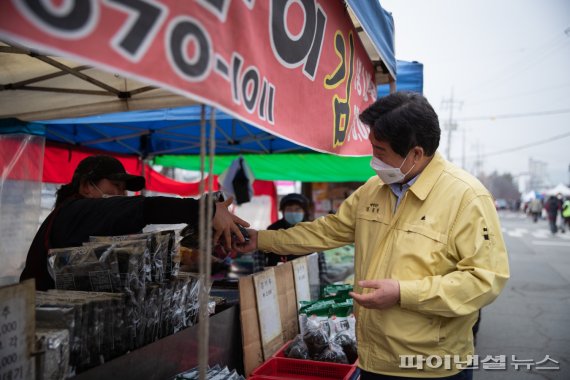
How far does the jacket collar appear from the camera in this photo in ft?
5.99

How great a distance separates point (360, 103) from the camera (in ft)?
9.04

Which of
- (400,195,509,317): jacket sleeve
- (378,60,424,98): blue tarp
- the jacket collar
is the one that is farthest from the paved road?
the jacket collar

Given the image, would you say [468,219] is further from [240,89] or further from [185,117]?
[185,117]

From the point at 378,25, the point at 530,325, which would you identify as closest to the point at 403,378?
the point at 378,25

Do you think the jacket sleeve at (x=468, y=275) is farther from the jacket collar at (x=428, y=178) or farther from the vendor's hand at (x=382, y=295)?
the jacket collar at (x=428, y=178)

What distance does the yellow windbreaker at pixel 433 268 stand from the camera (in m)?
1.64

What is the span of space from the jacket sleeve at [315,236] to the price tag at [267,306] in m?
0.24

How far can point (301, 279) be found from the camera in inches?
127

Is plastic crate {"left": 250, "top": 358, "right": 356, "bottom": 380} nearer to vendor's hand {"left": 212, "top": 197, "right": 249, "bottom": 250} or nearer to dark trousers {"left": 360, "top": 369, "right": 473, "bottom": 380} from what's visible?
dark trousers {"left": 360, "top": 369, "right": 473, "bottom": 380}

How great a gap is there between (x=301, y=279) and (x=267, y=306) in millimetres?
781

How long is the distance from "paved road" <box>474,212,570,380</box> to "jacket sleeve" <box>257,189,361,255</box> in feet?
10.9

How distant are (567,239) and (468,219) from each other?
21204 mm

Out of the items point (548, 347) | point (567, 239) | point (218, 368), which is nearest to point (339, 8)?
point (218, 368)

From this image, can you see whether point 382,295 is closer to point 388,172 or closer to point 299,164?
point 388,172
